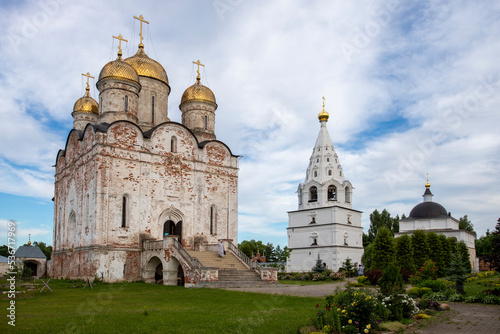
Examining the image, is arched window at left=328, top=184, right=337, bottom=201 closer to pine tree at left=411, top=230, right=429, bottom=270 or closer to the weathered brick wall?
pine tree at left=411, top=230, right=429, bottom=270

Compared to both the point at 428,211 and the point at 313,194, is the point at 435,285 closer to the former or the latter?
the point at 313,194

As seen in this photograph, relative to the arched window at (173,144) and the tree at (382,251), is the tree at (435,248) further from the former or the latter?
the arched window at (173,144)

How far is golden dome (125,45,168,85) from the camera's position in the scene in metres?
30.9

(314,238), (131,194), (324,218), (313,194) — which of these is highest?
(313,194)

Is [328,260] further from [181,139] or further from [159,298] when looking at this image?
[159,298]

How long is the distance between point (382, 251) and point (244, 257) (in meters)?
12.3

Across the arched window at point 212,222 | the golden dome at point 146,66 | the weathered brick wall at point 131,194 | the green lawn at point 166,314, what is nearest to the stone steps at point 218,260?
the weathered brick wall at point 131,194

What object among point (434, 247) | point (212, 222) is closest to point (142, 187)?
point (212, 222)


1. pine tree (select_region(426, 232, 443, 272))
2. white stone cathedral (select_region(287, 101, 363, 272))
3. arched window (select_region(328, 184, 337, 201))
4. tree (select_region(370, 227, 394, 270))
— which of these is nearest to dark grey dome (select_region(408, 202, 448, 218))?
white stone cathedral (select_region(287, 101, 363, 272))

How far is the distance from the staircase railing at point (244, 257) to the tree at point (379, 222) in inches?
1617

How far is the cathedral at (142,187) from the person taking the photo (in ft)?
78.1

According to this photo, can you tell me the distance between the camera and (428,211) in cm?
5131

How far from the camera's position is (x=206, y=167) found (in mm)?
28891

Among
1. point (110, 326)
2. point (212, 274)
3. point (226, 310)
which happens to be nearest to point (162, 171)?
point (212, 274)
